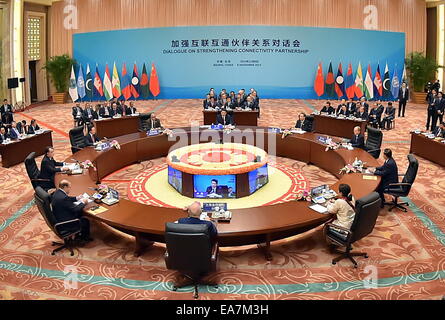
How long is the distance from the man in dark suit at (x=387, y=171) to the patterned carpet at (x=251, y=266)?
21.1 inches

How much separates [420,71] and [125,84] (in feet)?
46.1

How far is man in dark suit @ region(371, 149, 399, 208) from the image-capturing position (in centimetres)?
770

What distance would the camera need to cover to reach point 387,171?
770cm

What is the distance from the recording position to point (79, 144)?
10.6 meters

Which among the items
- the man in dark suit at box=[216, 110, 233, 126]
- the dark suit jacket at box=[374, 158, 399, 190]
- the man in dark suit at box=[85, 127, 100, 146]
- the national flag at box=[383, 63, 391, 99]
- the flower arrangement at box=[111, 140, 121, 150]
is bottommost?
the dark suit jacket at box=[374, 158, 399, 190]

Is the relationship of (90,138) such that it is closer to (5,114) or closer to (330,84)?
(5,114)

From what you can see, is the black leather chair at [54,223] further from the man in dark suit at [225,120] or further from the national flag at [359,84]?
the national flag at [359,84]

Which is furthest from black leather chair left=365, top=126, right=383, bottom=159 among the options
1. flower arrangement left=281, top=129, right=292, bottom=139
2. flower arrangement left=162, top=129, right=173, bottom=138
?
flower arrangement left=162, top=129, right=173, bottom=138

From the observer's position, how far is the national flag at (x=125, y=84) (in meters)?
21.6

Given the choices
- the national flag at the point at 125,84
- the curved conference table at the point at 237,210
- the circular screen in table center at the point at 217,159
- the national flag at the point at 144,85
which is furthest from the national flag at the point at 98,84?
the circular screen in table center at the point at 217,159

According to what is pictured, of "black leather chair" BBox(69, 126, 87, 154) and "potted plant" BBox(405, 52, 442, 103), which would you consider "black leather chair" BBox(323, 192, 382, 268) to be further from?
"potted plant" BBox(405, 52, 442, 103)

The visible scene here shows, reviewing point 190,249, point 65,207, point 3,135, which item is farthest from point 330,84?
point 190,249

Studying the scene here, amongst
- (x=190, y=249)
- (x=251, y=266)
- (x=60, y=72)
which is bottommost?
(x=251, y=266)

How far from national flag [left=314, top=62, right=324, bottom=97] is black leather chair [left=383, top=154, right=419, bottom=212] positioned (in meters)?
14.1
